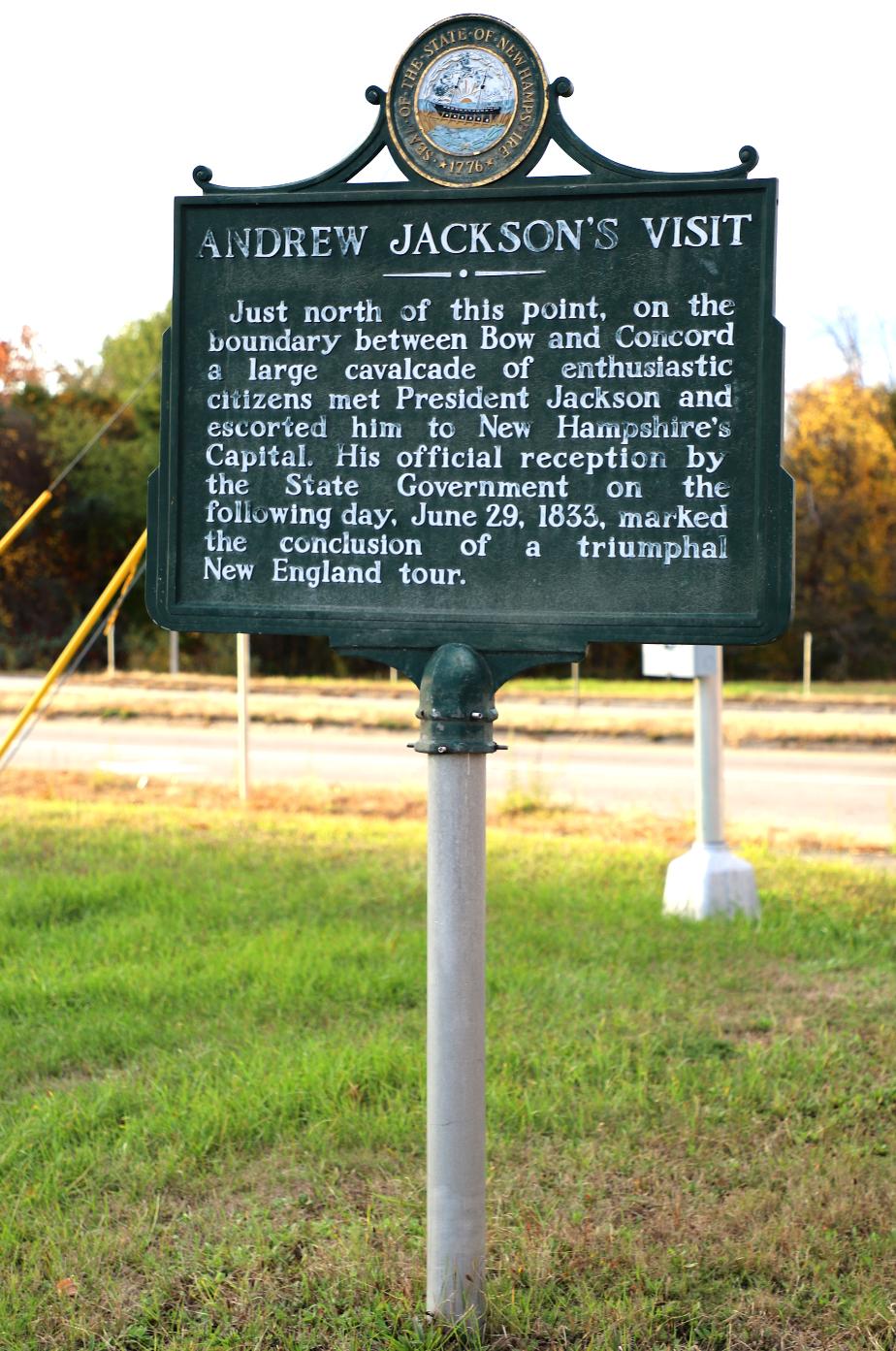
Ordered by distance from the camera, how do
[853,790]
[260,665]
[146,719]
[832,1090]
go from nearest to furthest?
[832,1090]
[853,790]
[146,719]
[260,665]

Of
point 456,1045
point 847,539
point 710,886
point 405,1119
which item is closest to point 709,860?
point 710,886

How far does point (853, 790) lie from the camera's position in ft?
40.4

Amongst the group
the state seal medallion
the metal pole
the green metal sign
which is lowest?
the metal pole

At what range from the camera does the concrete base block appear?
633 cm

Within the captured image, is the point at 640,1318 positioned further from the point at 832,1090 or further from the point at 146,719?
the point at 146,719

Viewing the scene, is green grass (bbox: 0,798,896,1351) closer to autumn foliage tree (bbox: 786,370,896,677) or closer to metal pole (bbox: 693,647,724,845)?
metal pole (bbox: 693,647,724,845)

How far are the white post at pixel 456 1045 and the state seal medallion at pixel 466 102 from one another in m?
1.31

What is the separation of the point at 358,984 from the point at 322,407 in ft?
8.61

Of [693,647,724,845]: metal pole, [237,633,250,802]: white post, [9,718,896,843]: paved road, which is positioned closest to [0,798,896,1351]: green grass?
[693,647,724,845]: metal pole

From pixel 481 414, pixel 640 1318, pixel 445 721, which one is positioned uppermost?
pixel 481 414

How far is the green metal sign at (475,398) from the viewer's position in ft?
10.1

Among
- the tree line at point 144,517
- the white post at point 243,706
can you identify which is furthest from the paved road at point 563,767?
the tree line at point 144,517

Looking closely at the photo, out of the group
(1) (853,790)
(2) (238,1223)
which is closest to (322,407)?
(2) (238,1223)

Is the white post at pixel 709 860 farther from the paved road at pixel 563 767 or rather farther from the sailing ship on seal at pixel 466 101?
the sailing ship on seal at pixel 466 101
